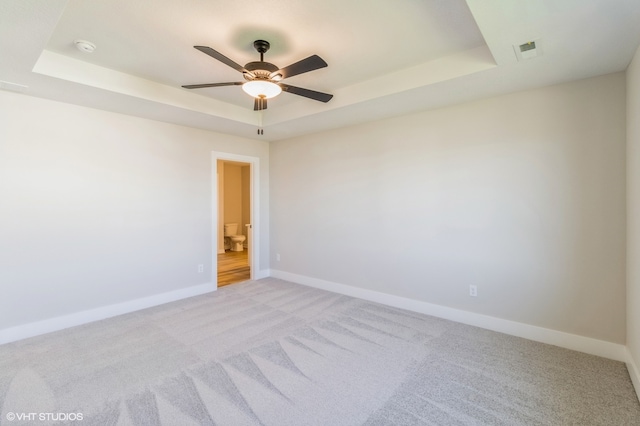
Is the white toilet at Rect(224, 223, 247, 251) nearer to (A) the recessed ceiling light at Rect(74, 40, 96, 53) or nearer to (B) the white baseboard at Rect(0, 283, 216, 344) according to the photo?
(B) the white baseboard at Rect(0, 283, 216, 344)

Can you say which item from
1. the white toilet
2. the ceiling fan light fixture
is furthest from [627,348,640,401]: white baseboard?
the white toilet

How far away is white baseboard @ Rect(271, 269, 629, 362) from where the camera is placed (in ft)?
8.31

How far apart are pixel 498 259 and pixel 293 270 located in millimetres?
3067

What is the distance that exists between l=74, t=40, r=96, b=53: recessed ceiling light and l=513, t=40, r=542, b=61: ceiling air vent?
327 cm

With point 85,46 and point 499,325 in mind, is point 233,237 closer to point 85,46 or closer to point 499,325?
point 85,46

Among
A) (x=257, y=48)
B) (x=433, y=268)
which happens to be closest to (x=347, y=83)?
(x=257, y=48)

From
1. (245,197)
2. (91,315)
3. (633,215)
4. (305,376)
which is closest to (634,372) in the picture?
(633,215)

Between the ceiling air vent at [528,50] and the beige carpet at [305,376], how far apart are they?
2441 mm

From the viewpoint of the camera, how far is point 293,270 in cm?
501

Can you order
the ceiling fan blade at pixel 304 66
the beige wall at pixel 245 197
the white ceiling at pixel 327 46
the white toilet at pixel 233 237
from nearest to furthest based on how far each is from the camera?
the white ceiling at pixel 327 46
the ceiling fan blade at pixel 304 66
the white toilet at pixel 233 237
the beige wall at pixel 245 197

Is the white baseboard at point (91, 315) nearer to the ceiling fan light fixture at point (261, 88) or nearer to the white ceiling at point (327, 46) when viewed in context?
the white ceiling at point (327, 46)

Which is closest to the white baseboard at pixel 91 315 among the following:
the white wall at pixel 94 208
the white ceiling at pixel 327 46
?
the white wall at pixel 94 208

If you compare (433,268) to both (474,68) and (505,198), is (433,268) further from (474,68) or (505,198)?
(474,68)

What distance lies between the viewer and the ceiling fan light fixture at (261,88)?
229cm
